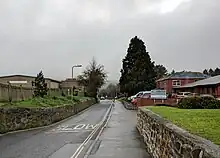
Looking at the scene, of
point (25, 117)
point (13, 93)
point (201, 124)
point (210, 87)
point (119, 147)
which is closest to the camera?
point (201, 124)

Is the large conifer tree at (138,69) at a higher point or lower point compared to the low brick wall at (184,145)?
higher

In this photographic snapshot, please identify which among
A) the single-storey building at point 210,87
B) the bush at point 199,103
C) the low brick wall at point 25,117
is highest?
the single-storey building at point 210,87

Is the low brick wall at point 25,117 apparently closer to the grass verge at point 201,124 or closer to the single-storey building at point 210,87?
the grass verge at point 201,124

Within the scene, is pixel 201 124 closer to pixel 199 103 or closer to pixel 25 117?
pixel 199 103

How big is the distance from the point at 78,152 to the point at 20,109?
1191 cm

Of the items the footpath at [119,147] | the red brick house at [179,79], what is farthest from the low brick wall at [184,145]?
the red brick house at [179,79]

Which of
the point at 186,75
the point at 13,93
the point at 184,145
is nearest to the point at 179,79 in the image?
the point at 186,75

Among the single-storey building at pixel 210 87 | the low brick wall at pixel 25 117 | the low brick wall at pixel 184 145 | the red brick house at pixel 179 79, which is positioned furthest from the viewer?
the red brick house at pixel 179 79

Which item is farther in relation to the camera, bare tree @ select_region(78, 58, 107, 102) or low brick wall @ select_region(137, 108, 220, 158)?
bare tree @ select_region(78, 58, 107, 102)

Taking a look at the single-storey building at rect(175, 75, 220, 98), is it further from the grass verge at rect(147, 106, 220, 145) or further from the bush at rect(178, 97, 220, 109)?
the grass verge at rect(147, 106, 220, 145)

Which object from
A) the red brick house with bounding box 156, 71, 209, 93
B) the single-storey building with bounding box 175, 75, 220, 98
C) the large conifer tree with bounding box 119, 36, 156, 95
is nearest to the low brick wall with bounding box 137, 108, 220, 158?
the single-storey building with bounding box 175, 75, 220, 98

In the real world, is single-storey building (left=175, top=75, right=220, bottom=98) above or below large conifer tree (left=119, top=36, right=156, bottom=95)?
below

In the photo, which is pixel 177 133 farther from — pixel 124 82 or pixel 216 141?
pixel 124 82

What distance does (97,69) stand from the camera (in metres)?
92.6
